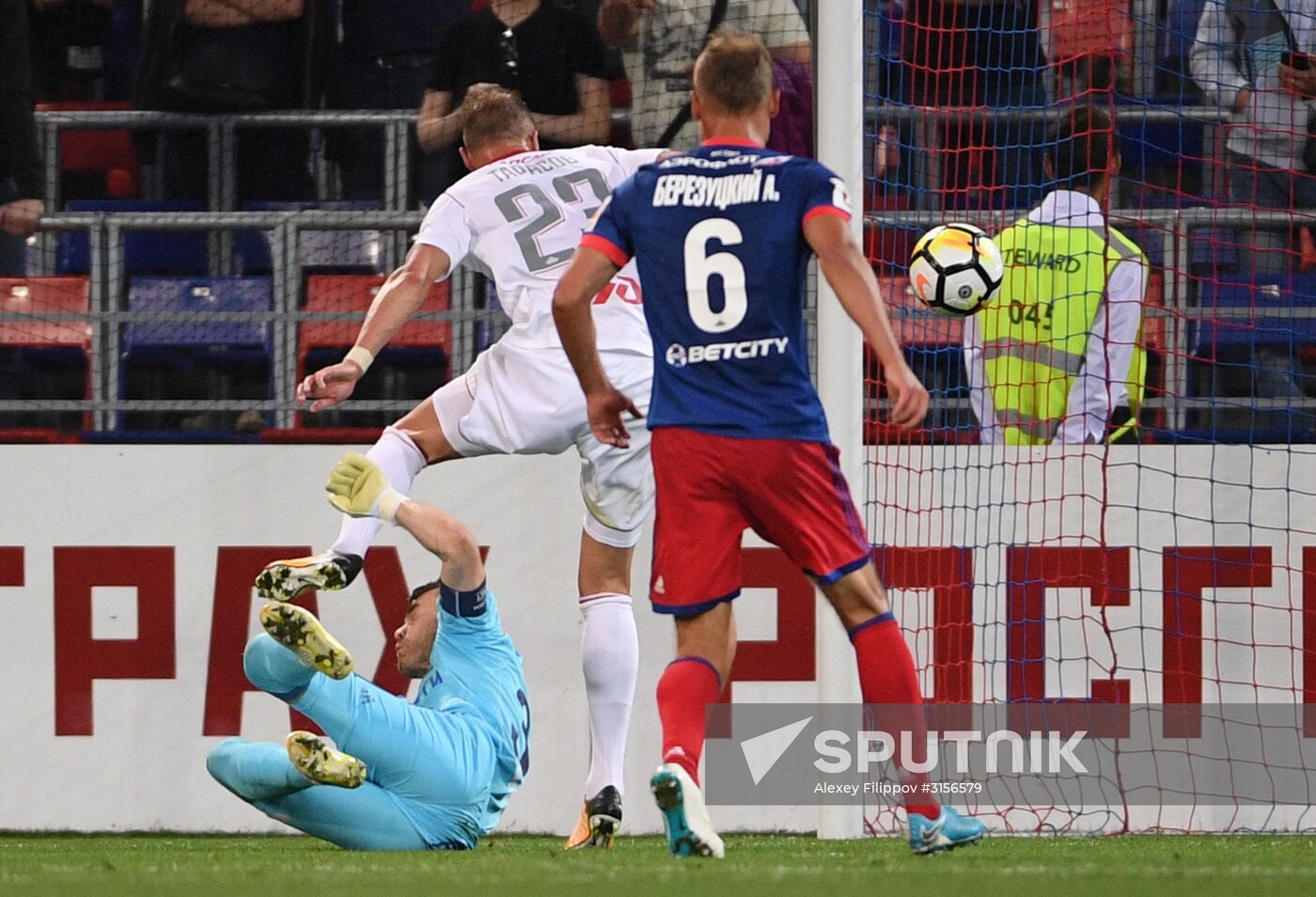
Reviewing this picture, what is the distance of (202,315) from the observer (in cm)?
669

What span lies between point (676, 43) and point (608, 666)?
109 inches

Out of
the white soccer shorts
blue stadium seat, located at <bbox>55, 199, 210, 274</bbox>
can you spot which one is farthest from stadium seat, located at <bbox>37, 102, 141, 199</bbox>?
the white soccer shorts

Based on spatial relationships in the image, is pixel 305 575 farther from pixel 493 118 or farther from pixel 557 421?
pixel 493 118

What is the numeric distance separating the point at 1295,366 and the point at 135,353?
4.30 m

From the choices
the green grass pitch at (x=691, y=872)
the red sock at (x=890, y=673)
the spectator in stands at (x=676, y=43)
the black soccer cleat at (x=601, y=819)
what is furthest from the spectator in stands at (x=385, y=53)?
the red sock at (x=890, y=673)

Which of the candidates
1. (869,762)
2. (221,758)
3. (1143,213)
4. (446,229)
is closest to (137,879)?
(221,758)

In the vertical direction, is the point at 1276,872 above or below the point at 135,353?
below

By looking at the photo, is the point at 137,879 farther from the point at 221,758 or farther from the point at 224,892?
the point at 221,758

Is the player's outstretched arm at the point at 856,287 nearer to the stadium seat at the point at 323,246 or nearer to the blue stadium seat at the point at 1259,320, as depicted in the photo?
the blue stadium seat at the point at 1259,320

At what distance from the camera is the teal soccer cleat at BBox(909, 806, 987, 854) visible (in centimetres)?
401

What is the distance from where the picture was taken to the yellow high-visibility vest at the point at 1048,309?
640 cm

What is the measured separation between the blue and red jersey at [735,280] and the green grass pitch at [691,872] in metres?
0.95

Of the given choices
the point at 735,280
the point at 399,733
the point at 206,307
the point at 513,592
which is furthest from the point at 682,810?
the point at 206,307

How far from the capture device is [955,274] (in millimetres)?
5242
